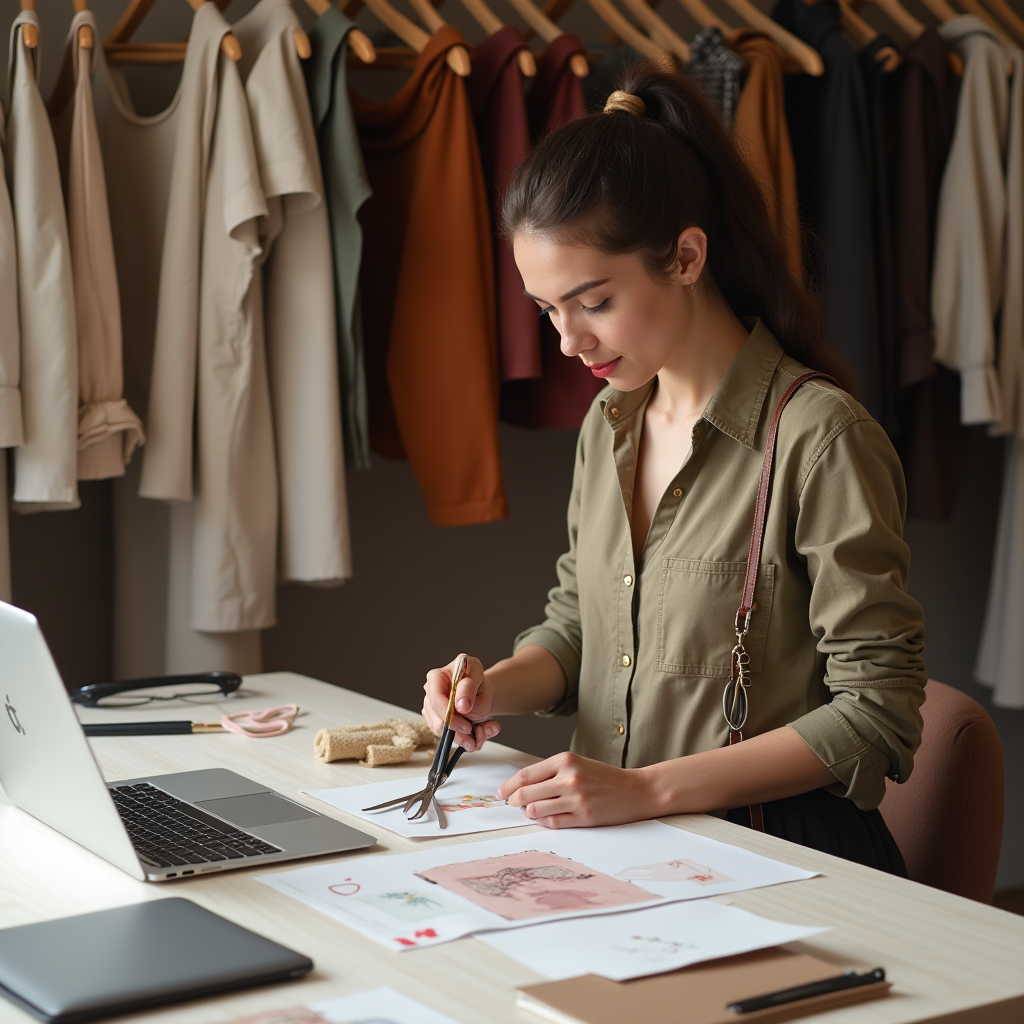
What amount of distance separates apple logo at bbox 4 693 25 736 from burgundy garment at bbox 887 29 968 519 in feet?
6.16

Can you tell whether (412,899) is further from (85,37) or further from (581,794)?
(85,37)

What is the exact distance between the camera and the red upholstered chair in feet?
4.32

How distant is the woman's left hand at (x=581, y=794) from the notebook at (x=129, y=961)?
1.12 ft

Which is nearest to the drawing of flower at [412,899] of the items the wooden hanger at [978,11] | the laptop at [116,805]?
the laptop at [116,805]

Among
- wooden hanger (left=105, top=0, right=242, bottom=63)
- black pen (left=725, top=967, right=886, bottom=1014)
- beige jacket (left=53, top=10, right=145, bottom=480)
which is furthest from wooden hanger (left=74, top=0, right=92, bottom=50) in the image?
black pen (left=725, top=967, right=886, bottom=1014)

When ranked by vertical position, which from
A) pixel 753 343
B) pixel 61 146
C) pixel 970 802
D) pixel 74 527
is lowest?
pixel 970 802

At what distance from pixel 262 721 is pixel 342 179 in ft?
3.32

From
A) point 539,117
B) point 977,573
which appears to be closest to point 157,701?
point 539,117

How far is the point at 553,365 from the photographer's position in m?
2.40

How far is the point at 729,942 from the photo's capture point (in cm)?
84

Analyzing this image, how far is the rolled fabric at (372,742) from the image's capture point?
1.34m

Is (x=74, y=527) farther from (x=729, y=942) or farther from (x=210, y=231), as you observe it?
(x=729, y=942)

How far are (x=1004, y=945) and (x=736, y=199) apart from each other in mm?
859

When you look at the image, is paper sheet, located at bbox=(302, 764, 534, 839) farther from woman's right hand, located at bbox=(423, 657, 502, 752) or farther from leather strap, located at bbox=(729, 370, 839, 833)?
leather strap, located at bbox=(729, 370, 839, 833)
